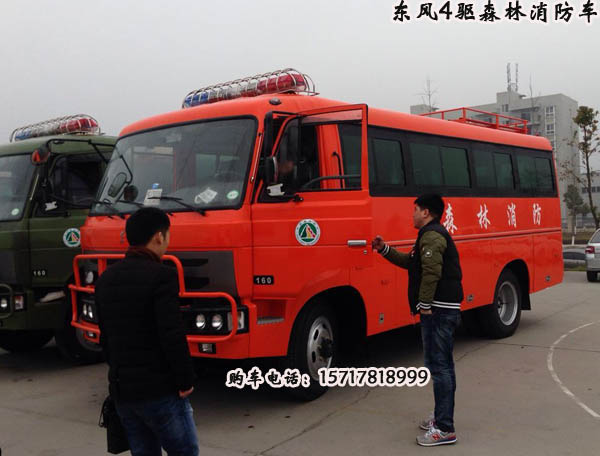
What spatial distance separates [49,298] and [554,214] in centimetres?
774

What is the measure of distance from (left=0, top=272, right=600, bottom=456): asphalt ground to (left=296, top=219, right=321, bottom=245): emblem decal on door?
1566 millimetres

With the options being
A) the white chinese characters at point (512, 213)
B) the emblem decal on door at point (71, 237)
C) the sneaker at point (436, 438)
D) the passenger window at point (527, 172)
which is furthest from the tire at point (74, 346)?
the passenger window at point (527, 172)

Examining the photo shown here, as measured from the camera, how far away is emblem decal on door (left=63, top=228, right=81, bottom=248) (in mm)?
7680

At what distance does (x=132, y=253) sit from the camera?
321 centimetres

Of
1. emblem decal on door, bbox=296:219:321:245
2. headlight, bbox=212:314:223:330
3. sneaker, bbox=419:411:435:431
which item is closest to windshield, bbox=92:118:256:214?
emblem decal on door, bbox=296:219:321:245

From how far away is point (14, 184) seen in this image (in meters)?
7.85

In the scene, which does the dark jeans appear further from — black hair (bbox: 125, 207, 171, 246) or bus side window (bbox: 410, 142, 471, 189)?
bus side window (bbox: 410, 142, 471, 189)

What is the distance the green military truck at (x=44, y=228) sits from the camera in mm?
7453

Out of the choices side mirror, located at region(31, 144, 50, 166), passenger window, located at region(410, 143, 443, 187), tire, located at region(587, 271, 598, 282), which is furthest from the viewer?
tire, located at region(587, 271, 598, 282)

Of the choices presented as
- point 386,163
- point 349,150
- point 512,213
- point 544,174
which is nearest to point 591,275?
point 544,174

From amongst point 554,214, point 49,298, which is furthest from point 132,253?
point 554,214

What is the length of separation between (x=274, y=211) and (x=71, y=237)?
11.0 feet

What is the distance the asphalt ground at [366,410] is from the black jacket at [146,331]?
2.00 meters

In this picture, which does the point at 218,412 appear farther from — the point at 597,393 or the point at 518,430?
the point at 597,393
